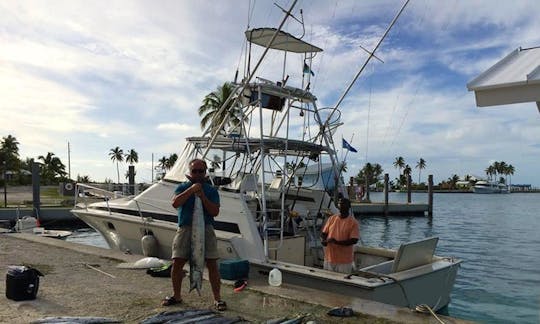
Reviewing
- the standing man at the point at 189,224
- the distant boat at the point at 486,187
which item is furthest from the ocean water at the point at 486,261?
the distant boat at the point at 486,187

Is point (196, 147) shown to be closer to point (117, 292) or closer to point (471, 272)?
point (117, 292)

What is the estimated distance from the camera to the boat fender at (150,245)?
8.55 metres

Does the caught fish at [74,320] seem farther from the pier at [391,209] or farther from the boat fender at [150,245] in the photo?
the pier at [391,209]

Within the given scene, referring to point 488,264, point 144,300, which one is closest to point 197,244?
point 144,300

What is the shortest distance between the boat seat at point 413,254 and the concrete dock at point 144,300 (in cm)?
119

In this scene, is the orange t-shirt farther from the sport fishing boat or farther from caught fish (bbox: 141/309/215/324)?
caught fish (bbox: 141/309/215/324)

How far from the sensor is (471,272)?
13.0 metres

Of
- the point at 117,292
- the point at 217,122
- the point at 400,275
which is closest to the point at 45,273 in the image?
the point at 117,292

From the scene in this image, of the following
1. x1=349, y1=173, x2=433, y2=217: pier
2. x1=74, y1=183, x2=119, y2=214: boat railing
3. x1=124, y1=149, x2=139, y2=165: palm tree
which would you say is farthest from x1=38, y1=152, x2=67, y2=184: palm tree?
x1=74, y1=183, x2=119, y2=214: boat railing

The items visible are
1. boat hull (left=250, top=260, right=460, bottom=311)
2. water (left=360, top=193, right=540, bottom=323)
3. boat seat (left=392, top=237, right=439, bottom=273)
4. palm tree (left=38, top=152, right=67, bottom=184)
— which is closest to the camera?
boat hull (left=250, top=260, right=460, bottom=311)

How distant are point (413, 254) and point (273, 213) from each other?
294 centimetres

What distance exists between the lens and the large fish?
5.02 metres

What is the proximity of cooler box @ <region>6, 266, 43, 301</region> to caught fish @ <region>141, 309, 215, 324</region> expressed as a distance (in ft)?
6.25

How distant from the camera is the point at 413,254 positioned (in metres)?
6.90
